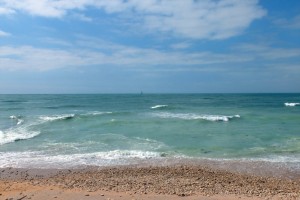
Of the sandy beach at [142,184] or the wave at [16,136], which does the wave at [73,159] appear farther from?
the wave at [16,136]

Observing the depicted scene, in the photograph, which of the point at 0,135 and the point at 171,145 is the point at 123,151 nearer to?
the point at 171,145

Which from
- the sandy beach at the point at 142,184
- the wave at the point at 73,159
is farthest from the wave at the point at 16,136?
the sandy beach at the point at 142,184

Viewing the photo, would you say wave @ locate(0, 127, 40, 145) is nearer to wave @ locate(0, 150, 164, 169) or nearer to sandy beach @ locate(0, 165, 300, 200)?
wave @ locate(0, 150, 164, 169)

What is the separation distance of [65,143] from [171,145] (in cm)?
598

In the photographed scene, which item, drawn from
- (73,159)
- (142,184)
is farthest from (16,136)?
(142,184)

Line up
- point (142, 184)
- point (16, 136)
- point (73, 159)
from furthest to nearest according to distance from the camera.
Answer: point (16, 136) → point (73, 159) → point (142, 184)

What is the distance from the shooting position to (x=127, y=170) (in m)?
12.4

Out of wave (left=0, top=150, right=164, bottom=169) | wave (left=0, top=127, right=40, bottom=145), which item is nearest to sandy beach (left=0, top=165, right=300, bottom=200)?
wave (left=0, top=150, right=164, bottom=169)

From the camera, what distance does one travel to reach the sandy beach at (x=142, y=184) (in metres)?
9.26

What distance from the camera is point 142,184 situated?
10422 millimetres

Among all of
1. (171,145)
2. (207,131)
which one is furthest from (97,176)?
(207,131)

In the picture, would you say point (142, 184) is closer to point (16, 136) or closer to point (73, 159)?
point (73, 159)

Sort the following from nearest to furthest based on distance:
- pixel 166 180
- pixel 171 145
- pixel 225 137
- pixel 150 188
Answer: pixel 150 188, pixel 166 180, pixel 171 145, pixel 225 137

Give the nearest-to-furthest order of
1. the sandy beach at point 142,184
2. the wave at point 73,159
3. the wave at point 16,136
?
A: the sandy beach at point 142,184
the wave at point 73,159
the wave at point 16,136
